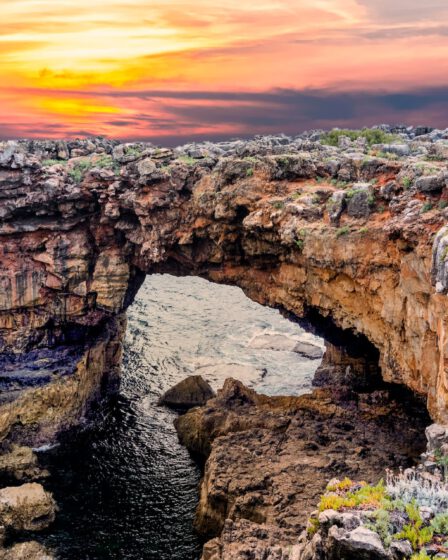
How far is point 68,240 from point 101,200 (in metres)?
3.86

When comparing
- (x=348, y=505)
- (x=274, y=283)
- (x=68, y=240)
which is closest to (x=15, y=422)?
(x=68, y=240)

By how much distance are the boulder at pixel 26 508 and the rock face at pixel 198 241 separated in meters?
7.68

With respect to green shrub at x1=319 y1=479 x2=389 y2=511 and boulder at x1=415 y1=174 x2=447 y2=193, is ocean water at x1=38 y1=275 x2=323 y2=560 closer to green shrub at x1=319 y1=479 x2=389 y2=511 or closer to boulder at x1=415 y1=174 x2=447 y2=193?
green shrub at x1=319 y1=479 x2=389 y2=511

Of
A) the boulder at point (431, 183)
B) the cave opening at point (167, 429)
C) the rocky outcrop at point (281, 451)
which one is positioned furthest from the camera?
the cave opening at point (167, 429)

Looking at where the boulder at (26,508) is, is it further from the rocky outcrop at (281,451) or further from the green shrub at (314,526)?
the green shrub at (314,526)

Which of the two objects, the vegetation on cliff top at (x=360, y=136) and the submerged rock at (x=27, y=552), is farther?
the vegetation on cliff top at (x=360, y=136)

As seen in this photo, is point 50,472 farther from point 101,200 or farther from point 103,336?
point 101,200

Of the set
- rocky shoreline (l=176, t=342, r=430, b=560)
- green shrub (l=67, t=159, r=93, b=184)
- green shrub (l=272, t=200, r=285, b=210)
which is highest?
green shrub (l=67, t=159, r=93, b=184)

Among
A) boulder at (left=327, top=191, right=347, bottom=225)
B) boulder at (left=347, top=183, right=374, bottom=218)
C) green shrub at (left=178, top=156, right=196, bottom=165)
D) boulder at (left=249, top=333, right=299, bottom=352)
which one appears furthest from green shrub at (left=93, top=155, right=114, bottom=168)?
boulder at (left=249, top=333, right=299, bottom=352)

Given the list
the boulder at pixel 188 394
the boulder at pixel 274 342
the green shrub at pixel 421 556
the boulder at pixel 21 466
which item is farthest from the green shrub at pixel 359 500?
the boulder at pixel 274 342

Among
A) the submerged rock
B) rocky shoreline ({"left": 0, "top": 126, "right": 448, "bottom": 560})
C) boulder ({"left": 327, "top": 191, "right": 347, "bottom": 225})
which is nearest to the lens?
rocky shoreline ({"left": 0, "top": 126, "right": 448, "bottom": 560})

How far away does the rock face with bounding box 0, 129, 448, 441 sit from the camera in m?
31.0

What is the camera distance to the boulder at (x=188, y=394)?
1905 inches

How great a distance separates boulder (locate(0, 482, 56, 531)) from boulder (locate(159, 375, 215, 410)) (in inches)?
546
